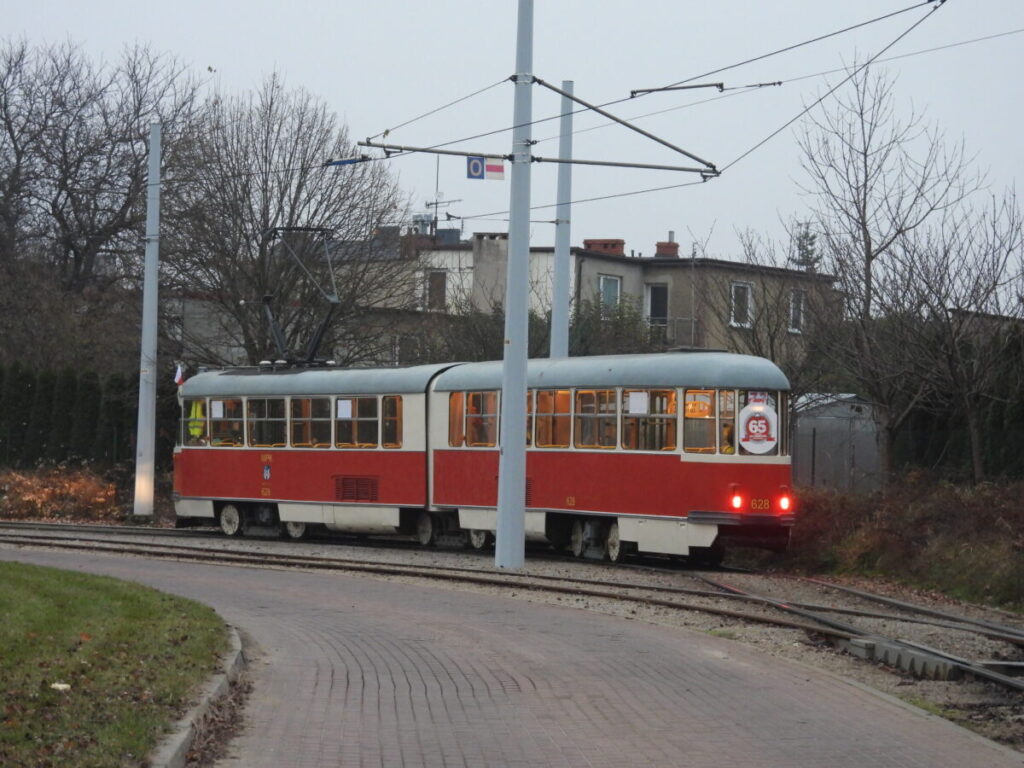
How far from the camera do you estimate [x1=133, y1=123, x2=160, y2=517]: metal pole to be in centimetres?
3184

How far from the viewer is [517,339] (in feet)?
71.7

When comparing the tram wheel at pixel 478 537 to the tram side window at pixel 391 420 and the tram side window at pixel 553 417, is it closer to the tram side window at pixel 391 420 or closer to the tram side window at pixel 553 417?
the tram side window at pixel 391 420

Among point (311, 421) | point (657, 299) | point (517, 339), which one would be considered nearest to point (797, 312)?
point (311, 421)

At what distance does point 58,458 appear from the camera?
4075 centimetres

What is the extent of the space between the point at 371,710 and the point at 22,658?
2445 mm

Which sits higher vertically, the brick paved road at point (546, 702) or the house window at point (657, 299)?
the house window at point (657, 299)

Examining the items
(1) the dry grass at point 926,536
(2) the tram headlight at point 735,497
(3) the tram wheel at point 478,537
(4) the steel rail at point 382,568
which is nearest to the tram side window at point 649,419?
(2) the tram headlight at point 735,497

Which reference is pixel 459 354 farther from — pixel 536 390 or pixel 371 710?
pixel 371 710

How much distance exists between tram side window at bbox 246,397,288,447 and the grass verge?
1174 centimetres

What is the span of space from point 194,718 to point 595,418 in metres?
14.2

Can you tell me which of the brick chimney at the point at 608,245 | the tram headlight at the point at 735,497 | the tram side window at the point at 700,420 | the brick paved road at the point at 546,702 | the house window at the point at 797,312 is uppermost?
the brick chimney at the point at 608,245

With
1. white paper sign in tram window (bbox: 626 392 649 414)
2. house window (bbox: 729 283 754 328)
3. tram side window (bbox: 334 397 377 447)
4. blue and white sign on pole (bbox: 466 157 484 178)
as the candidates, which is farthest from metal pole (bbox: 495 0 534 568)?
house window (bbox: 729 283 754 328)

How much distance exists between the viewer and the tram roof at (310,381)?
26.4 meters

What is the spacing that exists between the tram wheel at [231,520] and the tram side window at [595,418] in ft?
30.2
